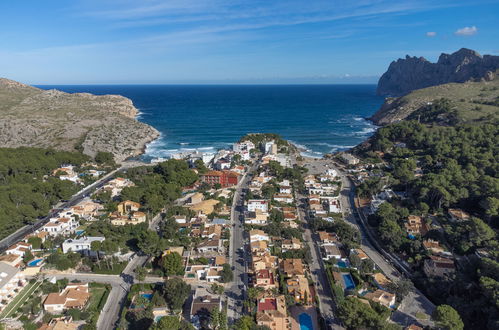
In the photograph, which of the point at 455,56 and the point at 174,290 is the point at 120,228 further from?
the point at 455,56

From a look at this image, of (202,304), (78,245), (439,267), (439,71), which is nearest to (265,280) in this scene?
(202,304)

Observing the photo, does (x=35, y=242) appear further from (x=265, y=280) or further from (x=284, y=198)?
(x=284, y=198)

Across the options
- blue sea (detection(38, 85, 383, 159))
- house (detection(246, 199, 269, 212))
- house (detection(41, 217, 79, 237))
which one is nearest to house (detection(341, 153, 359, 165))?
blue sea (detection(38, 85, 383, 159))

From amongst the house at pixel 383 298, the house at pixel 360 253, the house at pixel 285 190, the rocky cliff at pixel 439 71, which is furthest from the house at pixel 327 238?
the rocky cliff at pixel 439 71

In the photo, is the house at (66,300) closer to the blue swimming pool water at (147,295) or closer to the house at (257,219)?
the blue swimming pool water at (147,295)

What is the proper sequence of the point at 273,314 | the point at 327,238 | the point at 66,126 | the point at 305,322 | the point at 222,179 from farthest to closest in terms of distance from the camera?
the point at 66,126 < the point at 222,179 < the point at 327,238 < the point at 305,322 < the point at 273,314

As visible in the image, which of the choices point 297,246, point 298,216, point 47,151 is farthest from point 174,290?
point 47,151

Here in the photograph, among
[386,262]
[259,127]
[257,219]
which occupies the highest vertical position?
[259,127]
